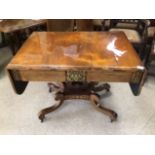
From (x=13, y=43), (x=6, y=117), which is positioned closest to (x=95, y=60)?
(x=6, y=117)

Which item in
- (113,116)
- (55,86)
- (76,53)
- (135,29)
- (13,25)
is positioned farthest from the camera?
(135,29)

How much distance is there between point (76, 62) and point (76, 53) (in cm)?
14

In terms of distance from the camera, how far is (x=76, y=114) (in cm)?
181

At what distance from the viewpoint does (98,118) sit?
1.76 m

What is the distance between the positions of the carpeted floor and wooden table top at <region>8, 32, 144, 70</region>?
63 cm

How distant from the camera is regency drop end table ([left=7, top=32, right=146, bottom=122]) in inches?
50.7

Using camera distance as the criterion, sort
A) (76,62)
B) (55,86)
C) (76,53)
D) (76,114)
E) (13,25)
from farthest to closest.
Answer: (13,25) < (55,86) < (76,114) < (76,53) < (76,62)

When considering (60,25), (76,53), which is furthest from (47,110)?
(60,25)

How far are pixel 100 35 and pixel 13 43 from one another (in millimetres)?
1365

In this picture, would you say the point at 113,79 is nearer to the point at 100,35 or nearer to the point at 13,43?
the point at 100,35

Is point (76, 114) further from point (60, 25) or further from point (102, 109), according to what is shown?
point (60, 25)

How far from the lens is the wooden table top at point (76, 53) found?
1292mm

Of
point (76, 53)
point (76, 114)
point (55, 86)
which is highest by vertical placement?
point (76, 53)
